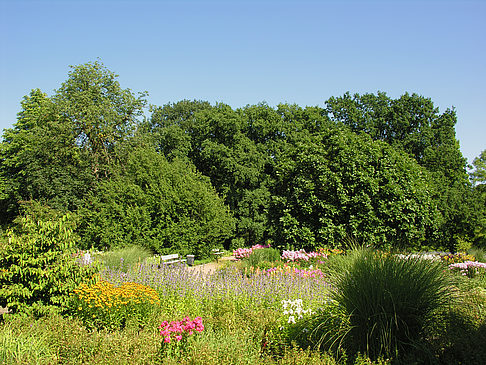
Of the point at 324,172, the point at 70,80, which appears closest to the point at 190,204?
the point at 324,172

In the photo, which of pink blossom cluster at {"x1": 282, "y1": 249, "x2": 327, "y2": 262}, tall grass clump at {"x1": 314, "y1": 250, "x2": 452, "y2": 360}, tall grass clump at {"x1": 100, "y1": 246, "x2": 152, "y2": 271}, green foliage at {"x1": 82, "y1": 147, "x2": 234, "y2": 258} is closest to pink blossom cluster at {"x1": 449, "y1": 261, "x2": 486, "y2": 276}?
pink blossom cluster at {"x1": 282, "y1": 249, "x2": 327, "y2": 262}

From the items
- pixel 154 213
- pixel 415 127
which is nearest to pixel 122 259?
pixel 154 213

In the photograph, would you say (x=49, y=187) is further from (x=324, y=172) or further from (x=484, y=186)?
(x=484, y=186)

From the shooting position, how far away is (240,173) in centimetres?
2566

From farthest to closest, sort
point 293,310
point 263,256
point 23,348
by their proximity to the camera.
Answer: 1. point 263,256
2. point 293,310
3. point 23,348

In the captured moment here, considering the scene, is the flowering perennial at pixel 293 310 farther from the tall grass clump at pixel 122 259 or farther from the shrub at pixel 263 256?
the shrub at pixel 263 256

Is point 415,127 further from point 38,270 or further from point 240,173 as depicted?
point 38,270

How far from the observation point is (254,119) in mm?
28203

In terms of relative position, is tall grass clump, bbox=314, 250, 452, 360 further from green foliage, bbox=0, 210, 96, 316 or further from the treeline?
the treeline

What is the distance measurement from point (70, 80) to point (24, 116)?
10.1 m

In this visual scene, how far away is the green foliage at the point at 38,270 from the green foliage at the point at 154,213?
789 cm

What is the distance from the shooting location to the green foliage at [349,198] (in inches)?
432

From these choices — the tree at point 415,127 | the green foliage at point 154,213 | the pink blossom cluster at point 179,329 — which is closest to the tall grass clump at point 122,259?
the green foliage at point 154,213

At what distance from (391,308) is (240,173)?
853 inches
